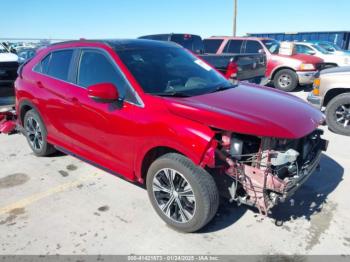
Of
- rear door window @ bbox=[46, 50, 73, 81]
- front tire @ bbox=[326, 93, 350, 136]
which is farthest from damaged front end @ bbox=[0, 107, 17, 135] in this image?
front tire @ bbox=[326, 93, 350, 136]

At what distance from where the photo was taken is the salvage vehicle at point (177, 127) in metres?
2.84

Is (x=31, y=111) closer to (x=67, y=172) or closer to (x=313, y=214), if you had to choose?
(x=67, y=172)

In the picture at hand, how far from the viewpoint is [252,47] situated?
1102 centimetres

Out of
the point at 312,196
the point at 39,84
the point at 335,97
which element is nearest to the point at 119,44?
the point at 39,84

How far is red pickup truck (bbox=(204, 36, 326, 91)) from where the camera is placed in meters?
10.6

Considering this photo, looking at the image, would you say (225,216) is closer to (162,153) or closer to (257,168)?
(257,168)

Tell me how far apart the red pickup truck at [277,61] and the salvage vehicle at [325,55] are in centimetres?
212

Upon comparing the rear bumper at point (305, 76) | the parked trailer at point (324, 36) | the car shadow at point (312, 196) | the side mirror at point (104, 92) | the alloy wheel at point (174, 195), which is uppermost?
the parked trailer at point (324, 36)

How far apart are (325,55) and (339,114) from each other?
8.17m

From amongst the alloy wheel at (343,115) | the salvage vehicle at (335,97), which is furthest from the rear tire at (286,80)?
the alloy wheel at (343,115)

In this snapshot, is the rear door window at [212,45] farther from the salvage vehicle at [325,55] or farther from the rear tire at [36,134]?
the rear tire at [36,134]

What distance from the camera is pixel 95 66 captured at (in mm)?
3768

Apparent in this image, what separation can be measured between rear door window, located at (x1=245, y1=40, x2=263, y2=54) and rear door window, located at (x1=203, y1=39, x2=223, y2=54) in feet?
3.07

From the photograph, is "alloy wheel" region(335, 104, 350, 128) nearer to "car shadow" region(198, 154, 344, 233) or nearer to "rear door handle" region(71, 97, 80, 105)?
"car shadow" region(198, 154, 344, 233)
